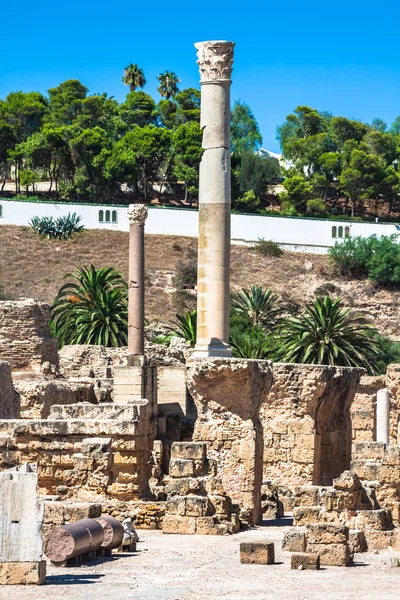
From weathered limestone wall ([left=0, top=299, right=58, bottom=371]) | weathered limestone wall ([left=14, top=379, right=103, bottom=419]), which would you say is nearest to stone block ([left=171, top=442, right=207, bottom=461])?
weathered limestone wall ([left=14, top=379, right=103, bottom=419])

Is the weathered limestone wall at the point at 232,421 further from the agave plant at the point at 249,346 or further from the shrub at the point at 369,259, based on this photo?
the shrub at the point at 369,259

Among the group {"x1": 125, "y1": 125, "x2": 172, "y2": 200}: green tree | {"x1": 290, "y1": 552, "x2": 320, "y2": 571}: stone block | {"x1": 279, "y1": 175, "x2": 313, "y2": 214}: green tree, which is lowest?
{"x1": 290, "y1": 552, "x2": 320, "y2": 571}: stone block

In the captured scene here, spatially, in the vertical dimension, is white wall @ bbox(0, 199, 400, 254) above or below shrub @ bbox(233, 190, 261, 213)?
below

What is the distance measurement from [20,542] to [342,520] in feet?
16.0

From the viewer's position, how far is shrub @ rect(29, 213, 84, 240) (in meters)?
72.6

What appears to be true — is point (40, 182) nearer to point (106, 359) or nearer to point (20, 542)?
point (106, 359)

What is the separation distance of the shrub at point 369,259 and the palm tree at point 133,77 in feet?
98.9

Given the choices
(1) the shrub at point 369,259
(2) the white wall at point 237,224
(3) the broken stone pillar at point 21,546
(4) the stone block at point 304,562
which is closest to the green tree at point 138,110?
(2) the white wall at point 237,224

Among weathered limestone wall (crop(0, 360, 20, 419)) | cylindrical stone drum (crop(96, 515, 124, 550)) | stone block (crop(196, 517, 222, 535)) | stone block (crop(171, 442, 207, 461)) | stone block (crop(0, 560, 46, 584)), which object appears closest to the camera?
stone block (crop(0, 560, 46, 584))

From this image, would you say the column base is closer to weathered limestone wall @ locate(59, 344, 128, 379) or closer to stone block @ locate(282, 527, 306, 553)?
stone block @ locate(282, 527, 306, 553)

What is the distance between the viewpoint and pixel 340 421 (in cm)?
2175

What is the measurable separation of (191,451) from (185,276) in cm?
5041

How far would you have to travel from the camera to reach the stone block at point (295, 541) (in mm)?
13547

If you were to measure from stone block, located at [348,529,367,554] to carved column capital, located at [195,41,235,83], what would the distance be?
10.1 meters
